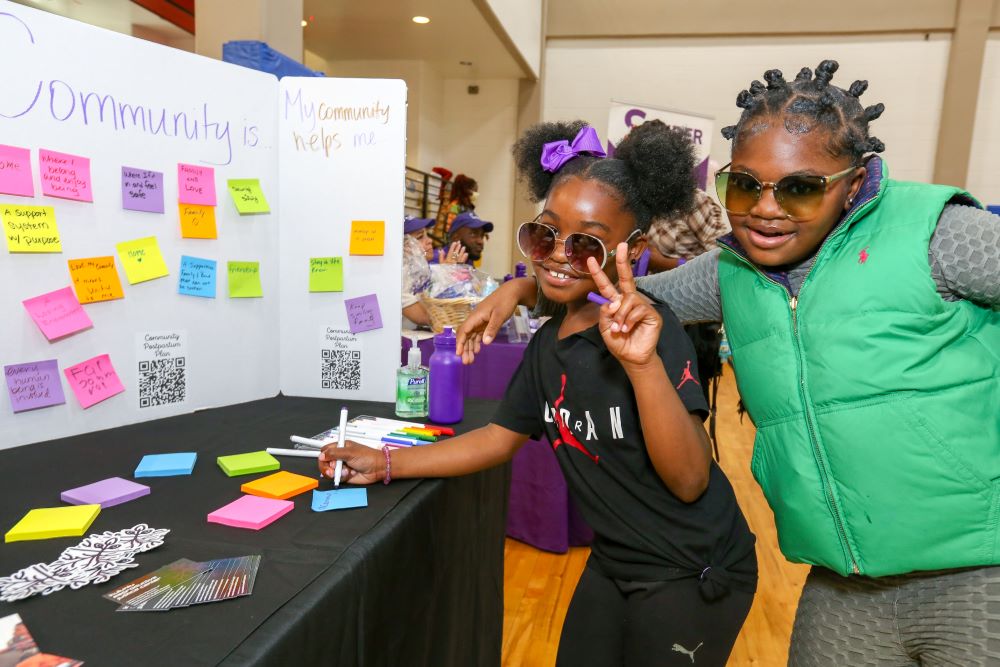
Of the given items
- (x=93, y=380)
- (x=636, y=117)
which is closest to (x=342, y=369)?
(x=93, y=380)

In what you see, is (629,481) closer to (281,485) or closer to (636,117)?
(281,485)

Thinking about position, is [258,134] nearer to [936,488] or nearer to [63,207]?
[63,207]

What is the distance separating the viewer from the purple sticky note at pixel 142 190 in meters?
1.33

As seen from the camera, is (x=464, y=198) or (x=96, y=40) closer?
(x=96, y=40)

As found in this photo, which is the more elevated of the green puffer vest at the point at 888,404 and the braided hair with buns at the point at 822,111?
the braided hair with buns at the point at 822,111

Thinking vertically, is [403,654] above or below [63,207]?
below

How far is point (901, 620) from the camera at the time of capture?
3.11 ft

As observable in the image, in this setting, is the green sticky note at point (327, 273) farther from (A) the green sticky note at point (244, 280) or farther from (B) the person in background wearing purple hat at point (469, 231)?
(B) the person in background wearing purple hat at point (469, 231)

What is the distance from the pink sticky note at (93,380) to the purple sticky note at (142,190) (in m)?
0.34

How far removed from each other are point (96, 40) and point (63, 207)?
1.16ft

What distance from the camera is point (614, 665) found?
43.9 inches

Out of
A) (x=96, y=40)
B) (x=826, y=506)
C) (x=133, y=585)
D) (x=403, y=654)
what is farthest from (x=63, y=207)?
(x=826, y=506)

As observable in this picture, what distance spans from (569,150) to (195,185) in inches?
35.3

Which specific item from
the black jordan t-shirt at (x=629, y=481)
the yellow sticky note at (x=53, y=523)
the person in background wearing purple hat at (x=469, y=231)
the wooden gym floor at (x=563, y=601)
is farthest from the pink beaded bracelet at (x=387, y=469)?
the person in background wearing purple hat at (x=469, y=231)
